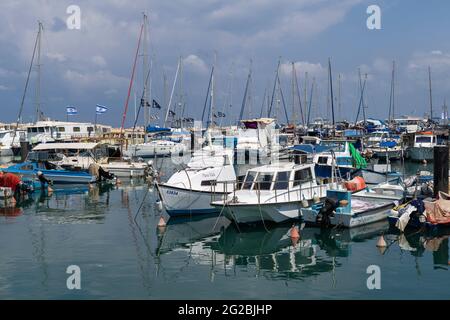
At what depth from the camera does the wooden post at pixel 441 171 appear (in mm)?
25500

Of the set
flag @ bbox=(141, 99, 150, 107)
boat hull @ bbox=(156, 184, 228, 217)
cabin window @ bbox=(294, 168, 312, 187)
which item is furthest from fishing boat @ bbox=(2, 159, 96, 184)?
flag @ bbox=(141, 99, 150, 107)

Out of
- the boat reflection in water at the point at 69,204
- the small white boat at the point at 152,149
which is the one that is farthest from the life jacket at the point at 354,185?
the small white boat at the point at 152,149

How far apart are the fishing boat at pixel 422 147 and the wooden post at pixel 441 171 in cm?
3590

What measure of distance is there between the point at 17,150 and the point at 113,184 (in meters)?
40.8

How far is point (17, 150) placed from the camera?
3027 inches

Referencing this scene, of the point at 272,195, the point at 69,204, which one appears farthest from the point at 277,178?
the point at 69,204

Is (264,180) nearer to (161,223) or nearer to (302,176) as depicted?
(302,176)

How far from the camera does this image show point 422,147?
59.9m

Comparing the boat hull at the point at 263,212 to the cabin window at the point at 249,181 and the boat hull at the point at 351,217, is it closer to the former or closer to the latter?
A: the boat hull at the point at 351,217

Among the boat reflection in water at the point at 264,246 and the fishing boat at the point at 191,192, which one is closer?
the boat reflection in water at the point at 264,246

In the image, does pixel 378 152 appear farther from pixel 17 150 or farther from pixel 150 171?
pixel 17 150

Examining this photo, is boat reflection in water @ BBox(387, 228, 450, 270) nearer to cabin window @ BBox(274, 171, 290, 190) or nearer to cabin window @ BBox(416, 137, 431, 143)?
cabin window @ BBox(274, 171, 290, 190)

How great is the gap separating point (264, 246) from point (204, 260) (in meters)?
3.23
